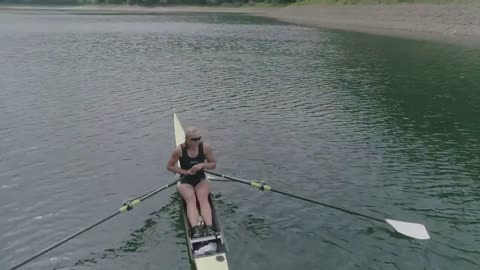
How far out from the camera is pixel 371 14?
82750mm

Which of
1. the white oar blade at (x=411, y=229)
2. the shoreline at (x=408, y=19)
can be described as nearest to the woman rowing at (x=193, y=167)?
the white oar blade at (x=411, y=229)

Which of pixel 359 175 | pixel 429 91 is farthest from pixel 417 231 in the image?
pixel 429 91

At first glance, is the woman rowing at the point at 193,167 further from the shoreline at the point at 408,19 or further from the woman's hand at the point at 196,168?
the shoreline at the point at 408,19

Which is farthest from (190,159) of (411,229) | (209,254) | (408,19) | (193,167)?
(408,19)

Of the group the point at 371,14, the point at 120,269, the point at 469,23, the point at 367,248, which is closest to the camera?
the point at 120,269

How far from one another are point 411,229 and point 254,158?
7691 mm

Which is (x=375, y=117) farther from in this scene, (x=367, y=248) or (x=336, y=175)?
(x=367, y=248)

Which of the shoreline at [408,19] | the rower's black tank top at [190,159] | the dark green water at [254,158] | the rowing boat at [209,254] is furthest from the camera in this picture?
the shoreline at [408,19]

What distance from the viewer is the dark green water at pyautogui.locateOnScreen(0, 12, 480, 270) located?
481 inches

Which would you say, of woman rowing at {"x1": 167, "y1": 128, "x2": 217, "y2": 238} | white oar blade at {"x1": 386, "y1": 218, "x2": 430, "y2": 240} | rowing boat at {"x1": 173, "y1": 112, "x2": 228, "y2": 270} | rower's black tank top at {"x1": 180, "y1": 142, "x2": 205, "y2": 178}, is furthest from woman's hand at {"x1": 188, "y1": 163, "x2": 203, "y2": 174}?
white oar blade at {"x1": 386, "y1": 218, "x2": 430, "y2": 240}

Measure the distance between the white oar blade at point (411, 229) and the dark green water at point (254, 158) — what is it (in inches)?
9.0

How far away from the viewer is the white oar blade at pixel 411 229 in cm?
1237

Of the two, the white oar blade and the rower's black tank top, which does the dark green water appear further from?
the rower's black tank top

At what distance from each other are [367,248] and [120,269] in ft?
21.5
